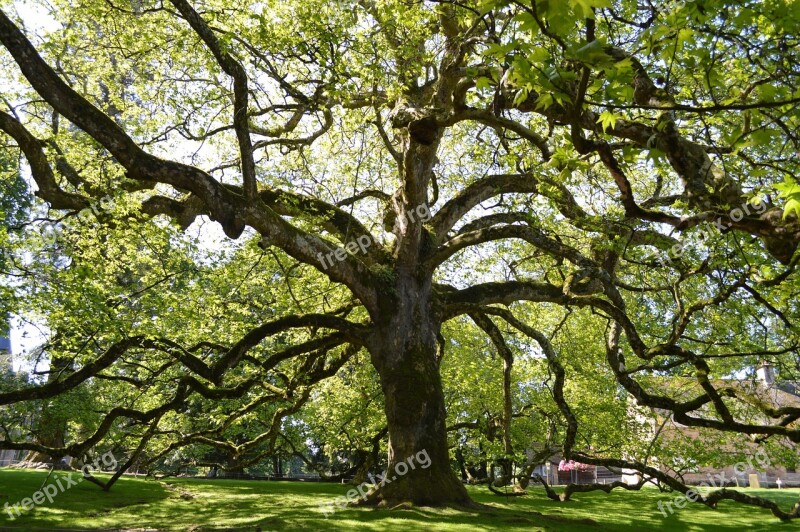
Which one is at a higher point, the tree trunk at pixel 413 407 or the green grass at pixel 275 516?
the tree trunk at pixel 413 407

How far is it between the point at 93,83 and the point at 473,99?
904 cm

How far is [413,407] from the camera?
10.3m

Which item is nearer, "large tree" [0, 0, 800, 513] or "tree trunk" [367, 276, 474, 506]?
"large tree" [0, 0, 800, 513]

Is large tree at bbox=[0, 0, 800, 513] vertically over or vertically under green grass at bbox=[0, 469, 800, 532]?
over

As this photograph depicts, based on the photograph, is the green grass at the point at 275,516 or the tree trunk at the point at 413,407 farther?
the tree trunk at the point at 413,407

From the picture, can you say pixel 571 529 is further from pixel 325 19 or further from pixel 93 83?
pixel 93 83

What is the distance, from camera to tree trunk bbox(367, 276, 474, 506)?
9.71 m

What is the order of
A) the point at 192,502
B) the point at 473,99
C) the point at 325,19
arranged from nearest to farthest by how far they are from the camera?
the point at 325,19 < the point at 473,99 < the point at 192,502

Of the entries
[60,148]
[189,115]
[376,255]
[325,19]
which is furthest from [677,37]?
[60,148]

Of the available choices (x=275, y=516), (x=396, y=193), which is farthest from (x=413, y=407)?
(x=396, y=193)

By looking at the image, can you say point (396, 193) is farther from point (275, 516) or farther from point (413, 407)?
point (275, 516)

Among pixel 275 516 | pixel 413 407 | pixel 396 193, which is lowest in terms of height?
pixel 275 516

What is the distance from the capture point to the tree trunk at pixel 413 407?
31.9 ft

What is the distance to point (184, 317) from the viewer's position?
40.0ft
